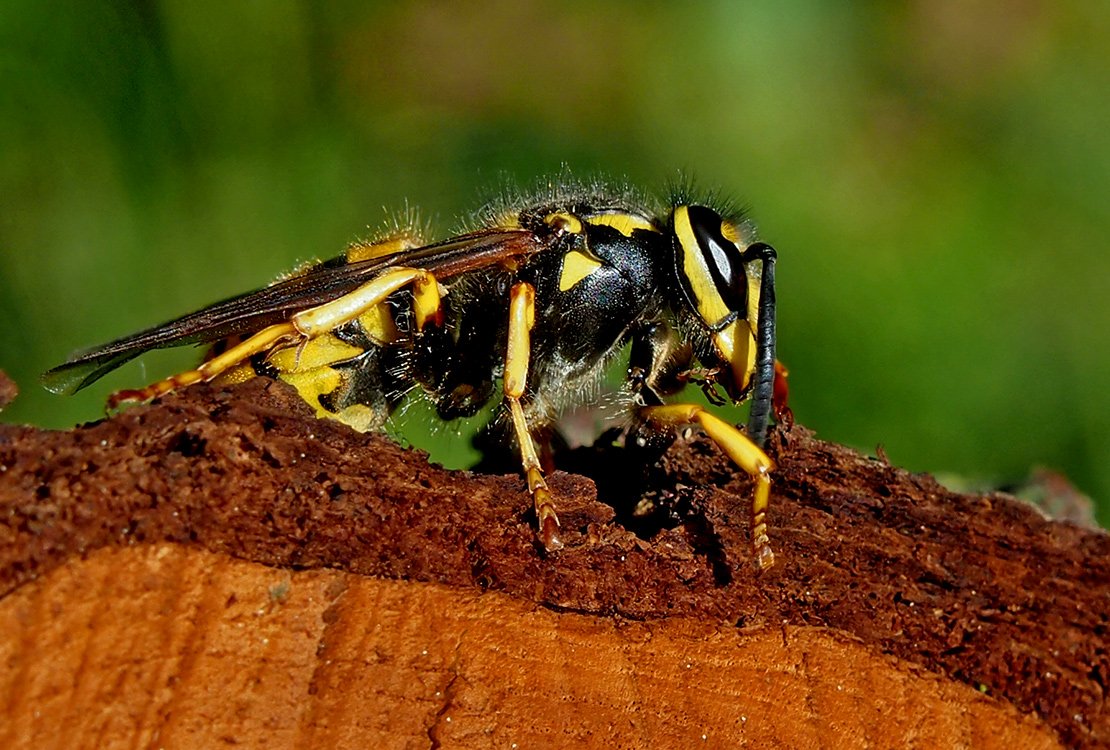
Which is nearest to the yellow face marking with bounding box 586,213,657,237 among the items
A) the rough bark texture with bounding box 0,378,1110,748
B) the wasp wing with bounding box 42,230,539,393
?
the wasp wing with bounding box 42,230,539,393

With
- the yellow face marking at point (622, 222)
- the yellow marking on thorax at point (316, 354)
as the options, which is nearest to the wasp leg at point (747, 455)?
the yellow face marking at point (622, 222)

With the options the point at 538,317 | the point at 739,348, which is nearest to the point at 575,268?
the point at 538,317

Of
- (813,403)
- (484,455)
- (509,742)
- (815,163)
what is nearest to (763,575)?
(509,742)

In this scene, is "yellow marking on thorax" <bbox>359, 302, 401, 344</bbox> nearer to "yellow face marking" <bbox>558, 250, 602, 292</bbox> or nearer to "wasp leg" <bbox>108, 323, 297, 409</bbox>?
"wasp leg" <bbox>108, 323, 297, 409</bbox>

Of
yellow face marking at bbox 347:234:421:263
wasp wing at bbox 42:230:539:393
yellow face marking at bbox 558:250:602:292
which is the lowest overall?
wasp wing at bbox 42:230:539:393

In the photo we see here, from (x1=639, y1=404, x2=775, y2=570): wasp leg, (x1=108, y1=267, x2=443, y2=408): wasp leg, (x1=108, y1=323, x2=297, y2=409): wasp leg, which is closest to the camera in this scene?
(x1=639, y1=404, x2=775, y2=570): wasp leg

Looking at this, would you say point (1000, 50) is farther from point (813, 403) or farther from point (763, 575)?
point (763, 575)

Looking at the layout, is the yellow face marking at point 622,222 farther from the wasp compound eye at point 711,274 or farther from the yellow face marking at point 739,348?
the yellow face marking at point 739,348
